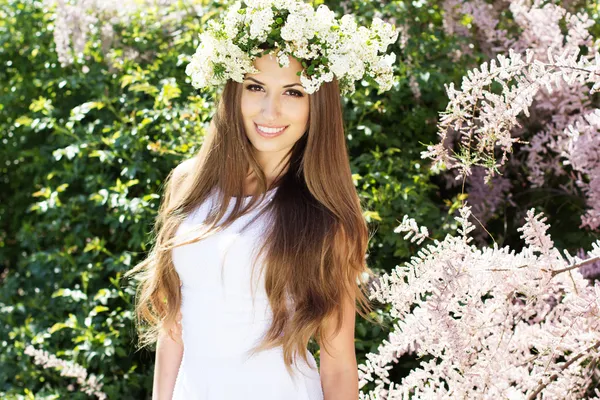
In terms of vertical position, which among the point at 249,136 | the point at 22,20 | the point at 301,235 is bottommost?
the point at 301,235

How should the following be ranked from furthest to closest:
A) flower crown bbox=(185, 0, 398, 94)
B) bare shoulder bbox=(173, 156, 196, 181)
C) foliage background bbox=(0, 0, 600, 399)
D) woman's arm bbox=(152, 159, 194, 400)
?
foliage background bbox=(0, 0, 600, 399) < bare shoulder bbox=(173, 156, 196, 181) < woman's arm bbox=(152, 159, 194, 400) < flower crown bbox=(185, 0, 398, 94)

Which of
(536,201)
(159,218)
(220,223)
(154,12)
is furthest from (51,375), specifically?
(536,201)

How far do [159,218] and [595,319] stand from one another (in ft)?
4.04

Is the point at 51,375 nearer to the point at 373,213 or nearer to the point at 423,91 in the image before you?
the point at 373,213

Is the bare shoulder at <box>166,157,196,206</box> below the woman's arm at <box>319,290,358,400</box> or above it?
above

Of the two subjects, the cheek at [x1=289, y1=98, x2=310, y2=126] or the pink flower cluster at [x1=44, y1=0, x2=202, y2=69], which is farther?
the pink flower cluster at [x1=44, y1=0, x2=202, y2=69]

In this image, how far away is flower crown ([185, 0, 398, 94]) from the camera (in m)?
2.02

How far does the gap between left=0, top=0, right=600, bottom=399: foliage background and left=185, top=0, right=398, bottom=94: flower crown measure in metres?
0.79

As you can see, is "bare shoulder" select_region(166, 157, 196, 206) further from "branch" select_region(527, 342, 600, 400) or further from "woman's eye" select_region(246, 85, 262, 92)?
"branch" select_region(527, 342, 600, 400)

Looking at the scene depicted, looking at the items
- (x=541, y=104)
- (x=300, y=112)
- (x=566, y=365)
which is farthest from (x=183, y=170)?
(x=541, y=104)

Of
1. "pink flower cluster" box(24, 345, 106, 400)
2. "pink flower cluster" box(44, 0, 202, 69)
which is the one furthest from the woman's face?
"pink flower cluster" box(44, 0, 202, 69)

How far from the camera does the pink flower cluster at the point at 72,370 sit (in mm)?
2904

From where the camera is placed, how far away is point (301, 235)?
2051 mm

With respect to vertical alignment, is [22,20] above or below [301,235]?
above
